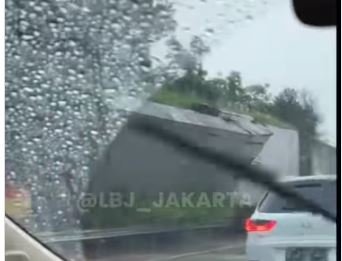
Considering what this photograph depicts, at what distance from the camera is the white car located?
1879 mm

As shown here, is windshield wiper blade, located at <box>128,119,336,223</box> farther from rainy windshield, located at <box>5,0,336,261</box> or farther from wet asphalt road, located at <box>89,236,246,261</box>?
wet asphalt road, located at <box>89,236,246,261</box>

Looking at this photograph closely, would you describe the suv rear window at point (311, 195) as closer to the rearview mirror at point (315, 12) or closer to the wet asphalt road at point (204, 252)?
the wet asphalt road at point (204, 252)

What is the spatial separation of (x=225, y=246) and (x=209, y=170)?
0.50 feet

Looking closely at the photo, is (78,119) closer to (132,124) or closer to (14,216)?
(132,124)

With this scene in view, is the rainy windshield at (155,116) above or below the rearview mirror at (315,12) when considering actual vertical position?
below

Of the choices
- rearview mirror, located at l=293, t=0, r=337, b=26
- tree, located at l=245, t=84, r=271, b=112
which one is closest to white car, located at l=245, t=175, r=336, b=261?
tree, located at l=245, t=84, r=271, b=112

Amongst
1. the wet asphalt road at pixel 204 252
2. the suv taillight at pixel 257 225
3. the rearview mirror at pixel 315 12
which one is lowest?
the wet asphalt road at pixel 204 252

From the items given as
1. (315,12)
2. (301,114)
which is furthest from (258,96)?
(315,12)

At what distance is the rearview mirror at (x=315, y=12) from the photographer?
1894 millimetres

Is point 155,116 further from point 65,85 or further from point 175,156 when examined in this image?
point 65,85

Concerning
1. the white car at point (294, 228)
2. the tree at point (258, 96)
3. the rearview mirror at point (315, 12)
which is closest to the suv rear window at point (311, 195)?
the white car at point (294, 228)

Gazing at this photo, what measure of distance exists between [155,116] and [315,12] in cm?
38

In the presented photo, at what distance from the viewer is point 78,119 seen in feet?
6.35

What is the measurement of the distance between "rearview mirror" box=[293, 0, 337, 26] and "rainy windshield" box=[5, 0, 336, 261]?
17mm
